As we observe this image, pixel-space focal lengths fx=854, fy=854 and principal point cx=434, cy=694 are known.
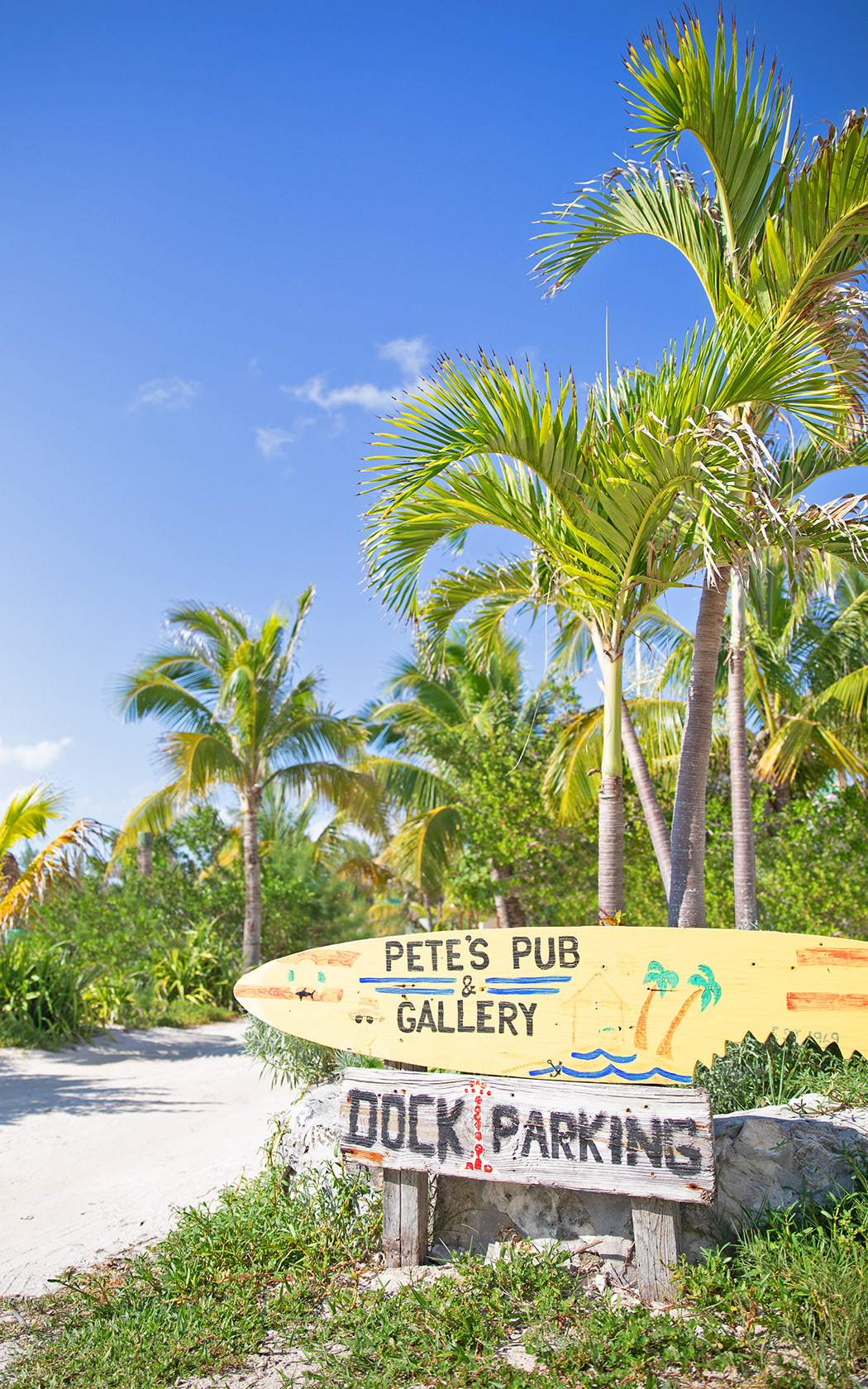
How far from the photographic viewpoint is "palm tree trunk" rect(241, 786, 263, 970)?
1405 cm

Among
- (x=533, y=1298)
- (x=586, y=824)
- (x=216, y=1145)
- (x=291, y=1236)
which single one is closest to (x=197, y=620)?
(x=586, y=824)

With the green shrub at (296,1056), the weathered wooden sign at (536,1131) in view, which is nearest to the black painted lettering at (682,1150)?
the weathered wooden sign at (536,1131)

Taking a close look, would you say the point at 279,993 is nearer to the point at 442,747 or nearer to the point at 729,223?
the point at 729,223

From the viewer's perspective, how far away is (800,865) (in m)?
11.4

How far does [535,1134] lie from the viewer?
12.1 feet

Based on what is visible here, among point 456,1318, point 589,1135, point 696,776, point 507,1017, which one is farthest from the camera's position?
point 696,776

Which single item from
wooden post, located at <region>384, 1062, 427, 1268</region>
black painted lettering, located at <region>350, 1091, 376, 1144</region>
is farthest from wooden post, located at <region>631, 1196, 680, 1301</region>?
black painted lettering, located at <region>350, 1091, 376, 1144</region>

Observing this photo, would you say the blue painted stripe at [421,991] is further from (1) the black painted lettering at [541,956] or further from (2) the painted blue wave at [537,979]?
(1) the black painted lettering at [541,956]

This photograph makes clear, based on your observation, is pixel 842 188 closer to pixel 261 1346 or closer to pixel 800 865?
pixel 261 1346

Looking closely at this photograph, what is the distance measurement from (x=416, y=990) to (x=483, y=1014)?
1.15 feet

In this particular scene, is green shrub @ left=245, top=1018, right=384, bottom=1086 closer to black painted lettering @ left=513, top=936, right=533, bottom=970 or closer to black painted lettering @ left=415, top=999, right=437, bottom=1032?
black painted lettering @ left=415, top=999, right=437, bottom=1032

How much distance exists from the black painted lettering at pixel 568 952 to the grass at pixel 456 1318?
3.96 ft

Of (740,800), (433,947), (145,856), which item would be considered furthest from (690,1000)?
(145,856)

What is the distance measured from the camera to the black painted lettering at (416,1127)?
386 centimetres
